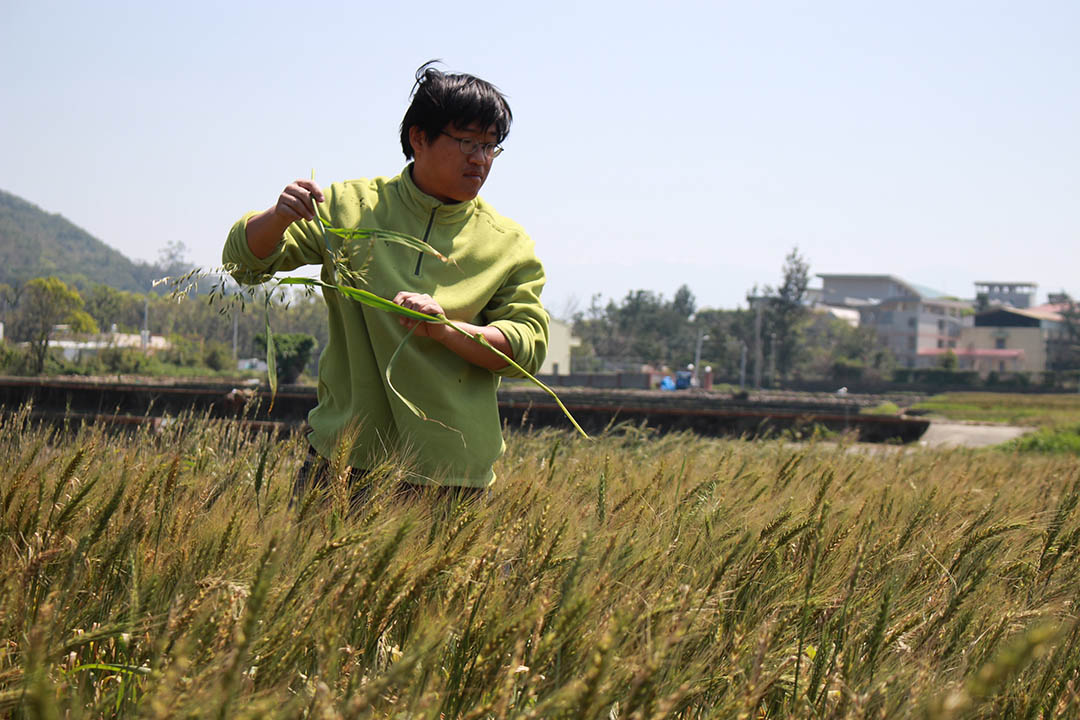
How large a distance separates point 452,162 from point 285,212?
15.4 inches

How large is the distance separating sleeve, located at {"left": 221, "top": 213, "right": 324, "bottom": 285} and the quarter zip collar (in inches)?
9.3

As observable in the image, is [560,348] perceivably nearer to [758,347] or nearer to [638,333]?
[758,347]

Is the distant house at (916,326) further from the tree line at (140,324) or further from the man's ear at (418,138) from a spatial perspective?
the man's ear at (418,138)

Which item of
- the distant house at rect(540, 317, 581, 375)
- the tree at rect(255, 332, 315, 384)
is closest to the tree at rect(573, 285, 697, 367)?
the distant house at rect(540, 317, 581, 375)

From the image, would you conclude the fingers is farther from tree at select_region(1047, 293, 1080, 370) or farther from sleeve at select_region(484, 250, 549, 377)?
tree at select_region(1047, 293, 1080, 370)

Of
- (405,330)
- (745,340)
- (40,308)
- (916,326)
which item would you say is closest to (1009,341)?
(916,326)

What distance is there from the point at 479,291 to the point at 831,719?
1.27 metres

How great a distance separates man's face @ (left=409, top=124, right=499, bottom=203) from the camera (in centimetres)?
220

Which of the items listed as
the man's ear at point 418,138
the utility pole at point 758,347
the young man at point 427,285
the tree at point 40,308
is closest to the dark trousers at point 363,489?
the young man at point 427,285

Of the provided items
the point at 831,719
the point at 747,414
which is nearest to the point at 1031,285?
the point at 747,414

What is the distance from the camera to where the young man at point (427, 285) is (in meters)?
2.16

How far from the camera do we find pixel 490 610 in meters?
1.40

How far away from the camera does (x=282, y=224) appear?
2119 mm

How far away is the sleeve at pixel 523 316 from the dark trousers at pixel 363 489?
12.3 inches
